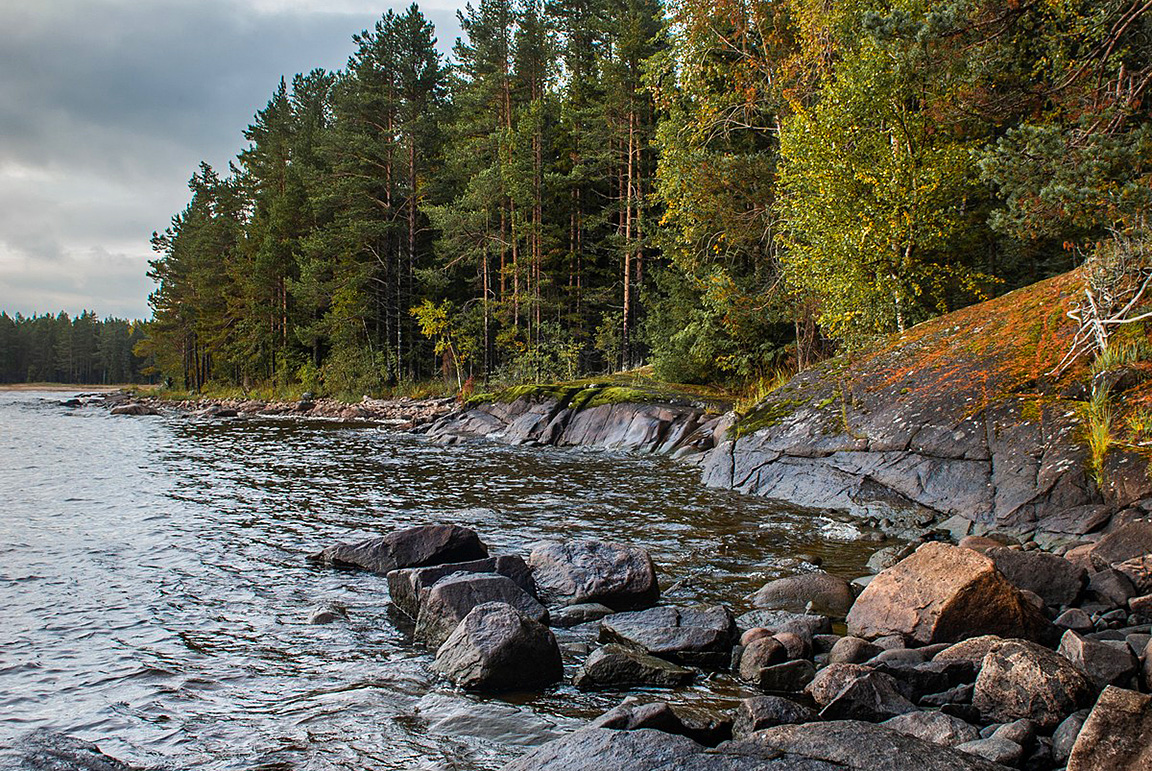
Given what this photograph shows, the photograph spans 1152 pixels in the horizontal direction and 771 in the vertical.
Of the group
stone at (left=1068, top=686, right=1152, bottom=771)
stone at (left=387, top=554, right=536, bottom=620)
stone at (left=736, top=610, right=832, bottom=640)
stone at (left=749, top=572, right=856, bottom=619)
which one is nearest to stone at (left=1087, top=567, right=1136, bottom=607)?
stone at (left=749, top=572, right=856, bottom=619)

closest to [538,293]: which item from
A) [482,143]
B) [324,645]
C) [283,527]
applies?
[482,143]

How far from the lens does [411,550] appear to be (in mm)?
7828

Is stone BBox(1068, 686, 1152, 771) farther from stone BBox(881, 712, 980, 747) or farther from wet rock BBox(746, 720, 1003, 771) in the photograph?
stone BBox(881, 712, 980, 747)

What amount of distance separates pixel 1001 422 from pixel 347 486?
1141 centimetres

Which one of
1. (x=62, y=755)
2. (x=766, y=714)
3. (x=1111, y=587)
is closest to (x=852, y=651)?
(x=766, y=714)

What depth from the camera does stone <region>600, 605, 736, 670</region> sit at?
5344 millimetres

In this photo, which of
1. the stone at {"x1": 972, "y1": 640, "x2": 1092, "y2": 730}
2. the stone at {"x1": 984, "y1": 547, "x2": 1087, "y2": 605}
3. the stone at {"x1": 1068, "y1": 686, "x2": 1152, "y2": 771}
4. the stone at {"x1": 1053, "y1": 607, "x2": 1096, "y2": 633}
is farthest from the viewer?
the stone at {"x1": 984, "y1": 547, "x2": 1087, "y2": 605}

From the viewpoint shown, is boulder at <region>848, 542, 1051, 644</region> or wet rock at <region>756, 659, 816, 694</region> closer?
wet rock at <region>756, 659, 816, 694</region>

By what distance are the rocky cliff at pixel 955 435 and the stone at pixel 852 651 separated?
173 inches

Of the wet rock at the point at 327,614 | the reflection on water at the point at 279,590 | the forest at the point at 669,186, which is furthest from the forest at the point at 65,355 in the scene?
the wet rock at the point at 327,614

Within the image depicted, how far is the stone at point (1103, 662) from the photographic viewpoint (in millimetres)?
4219

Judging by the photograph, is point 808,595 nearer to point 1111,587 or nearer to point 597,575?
point 597,575

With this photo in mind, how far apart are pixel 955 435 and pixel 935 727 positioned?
696cm

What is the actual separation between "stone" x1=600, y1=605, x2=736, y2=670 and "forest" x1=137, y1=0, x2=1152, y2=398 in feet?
26.7
